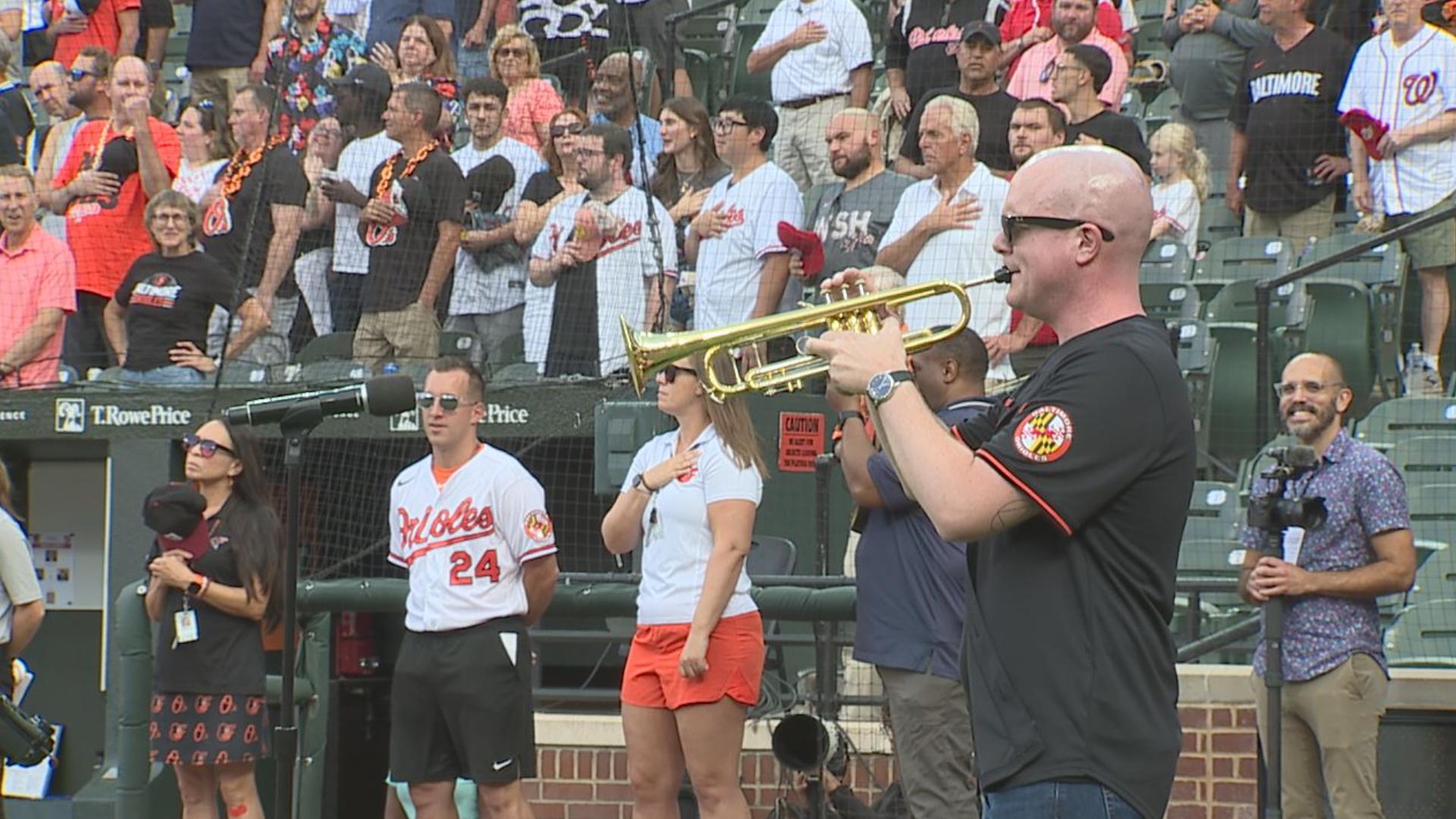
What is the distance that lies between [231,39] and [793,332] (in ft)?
31.8

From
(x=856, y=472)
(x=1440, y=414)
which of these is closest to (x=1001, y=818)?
(x=856, y=472)

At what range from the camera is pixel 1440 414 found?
8852 mm

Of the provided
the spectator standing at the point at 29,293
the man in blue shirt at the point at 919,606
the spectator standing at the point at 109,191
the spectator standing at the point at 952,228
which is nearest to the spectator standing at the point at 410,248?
the spectator standing at the point at 109,191

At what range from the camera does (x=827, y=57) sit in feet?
36.3

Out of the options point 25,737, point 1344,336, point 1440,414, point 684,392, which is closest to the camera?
point 25,737

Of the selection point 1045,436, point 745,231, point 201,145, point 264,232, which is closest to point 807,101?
point 745,231

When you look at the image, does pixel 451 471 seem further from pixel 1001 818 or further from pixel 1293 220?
pixel 1293 220

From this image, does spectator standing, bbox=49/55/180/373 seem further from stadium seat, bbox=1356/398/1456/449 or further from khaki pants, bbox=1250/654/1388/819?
khaki pants, bbox=1250/654/1388/819

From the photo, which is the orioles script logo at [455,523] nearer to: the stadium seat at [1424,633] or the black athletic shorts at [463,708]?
the black athletic shorts at [463,708]

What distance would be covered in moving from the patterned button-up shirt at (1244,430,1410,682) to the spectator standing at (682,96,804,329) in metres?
3.23

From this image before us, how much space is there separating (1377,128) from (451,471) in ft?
16.9

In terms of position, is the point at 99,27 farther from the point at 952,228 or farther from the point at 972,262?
the point at 972,262

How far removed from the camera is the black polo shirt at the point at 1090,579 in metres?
3.14

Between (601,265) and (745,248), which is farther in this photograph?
(601,265)
